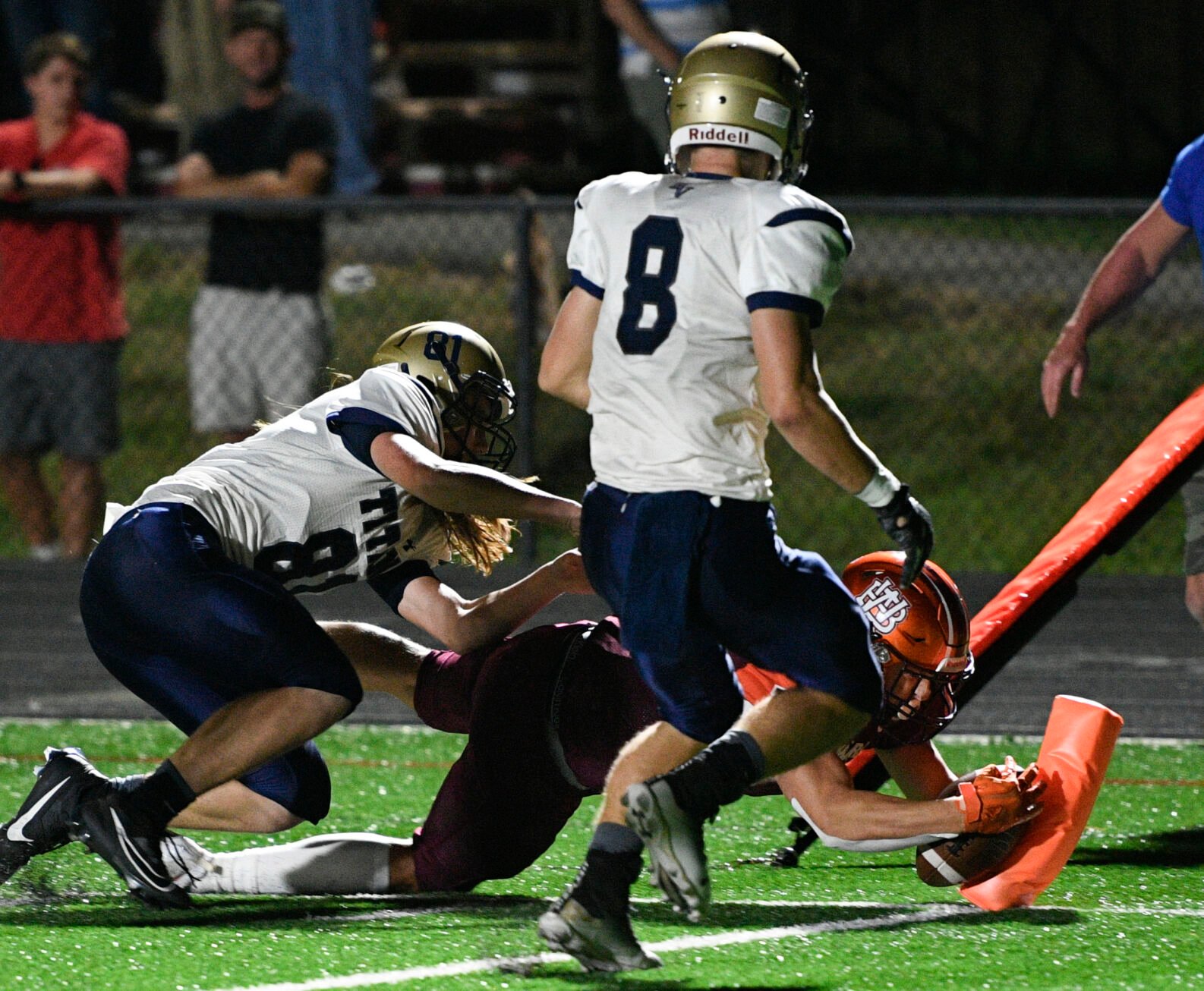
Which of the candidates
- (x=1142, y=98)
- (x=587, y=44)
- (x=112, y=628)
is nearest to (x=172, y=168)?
(x=587, y=44)

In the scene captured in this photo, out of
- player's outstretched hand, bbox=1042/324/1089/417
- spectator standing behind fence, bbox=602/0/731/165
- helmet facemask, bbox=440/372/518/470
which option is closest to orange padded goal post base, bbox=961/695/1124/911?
player's outstretched hand, bbox=1042/324/1089/417

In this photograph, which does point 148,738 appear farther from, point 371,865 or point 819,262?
point 819,262

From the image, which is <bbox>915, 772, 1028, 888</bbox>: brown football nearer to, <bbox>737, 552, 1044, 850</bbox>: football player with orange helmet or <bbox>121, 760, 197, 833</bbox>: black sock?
<bbox>737, 552, 1044, 850</bbox>: football player with orange helmet

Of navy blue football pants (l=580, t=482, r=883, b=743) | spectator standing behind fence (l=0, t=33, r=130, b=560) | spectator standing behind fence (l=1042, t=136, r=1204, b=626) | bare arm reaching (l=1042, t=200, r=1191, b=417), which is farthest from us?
spectator standing behind fence (l=0, t=33, r=130, b=560)

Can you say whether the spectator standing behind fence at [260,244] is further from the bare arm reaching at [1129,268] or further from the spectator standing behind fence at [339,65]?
the spectator standing behind fence at [339,65]

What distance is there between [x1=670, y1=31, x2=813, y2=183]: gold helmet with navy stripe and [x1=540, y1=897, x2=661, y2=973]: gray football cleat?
57.0 inches

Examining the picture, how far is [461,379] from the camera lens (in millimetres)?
5145

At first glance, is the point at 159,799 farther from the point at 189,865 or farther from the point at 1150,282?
the point at 1150,282

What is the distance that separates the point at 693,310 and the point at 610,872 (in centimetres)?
103

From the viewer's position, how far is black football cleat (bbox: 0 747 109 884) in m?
4.72

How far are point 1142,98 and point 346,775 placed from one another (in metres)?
15.4

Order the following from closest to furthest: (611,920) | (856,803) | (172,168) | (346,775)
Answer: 1. (611,920)
2. (856,803)
3. (346,775)
4. (172,168)

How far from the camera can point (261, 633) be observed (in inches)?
186

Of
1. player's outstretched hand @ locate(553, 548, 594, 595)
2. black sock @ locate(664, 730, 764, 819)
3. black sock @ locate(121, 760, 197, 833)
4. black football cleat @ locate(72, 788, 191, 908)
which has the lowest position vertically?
black football cleat @ locate(72, 788, 191, 908)
